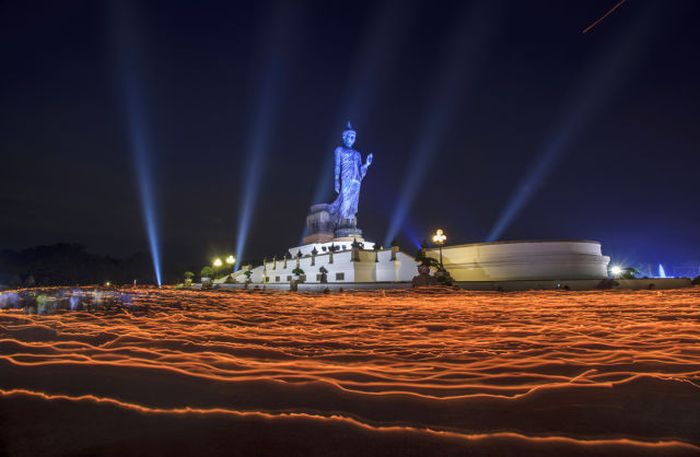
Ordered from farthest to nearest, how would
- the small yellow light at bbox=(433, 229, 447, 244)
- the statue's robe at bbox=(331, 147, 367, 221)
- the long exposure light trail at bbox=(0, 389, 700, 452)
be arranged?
the statue's robe at bbox=(331, 147, 367, 221), the small yellow light at bbox=(433, 229, 447, 244), the long exposure light trail at bbox=(0, 389, 700, 452)

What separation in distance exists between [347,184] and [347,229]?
502 centimetres

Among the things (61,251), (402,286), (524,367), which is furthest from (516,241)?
(61,251)

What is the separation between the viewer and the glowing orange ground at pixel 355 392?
102 inches

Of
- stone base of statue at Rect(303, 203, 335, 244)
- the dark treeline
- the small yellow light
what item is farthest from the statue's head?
the dark treeline

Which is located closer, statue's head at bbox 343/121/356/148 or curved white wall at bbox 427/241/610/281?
curved white wall at bbox 427/241/610/281

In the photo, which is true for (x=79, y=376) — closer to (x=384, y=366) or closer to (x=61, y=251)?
(x=384, y=366)

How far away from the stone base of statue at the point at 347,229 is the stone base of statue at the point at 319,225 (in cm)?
122

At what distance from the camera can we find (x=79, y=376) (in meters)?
4.29

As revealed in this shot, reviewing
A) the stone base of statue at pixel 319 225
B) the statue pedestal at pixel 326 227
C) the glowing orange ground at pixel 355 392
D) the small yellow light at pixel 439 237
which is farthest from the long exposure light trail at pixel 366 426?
the stone base of statue at pixel 319 225

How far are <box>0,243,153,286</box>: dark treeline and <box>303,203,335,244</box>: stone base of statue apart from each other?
133ft

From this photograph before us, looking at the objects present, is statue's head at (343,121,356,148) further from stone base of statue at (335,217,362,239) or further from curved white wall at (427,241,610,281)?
curved white wall at (427,241,610,281)

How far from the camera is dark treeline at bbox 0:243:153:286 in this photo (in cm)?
6250

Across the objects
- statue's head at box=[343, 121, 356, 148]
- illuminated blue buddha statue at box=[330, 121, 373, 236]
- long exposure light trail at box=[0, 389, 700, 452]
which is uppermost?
statue's head at box=[343, 121, 356, 148]

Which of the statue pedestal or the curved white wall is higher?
the statue pedestal
